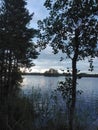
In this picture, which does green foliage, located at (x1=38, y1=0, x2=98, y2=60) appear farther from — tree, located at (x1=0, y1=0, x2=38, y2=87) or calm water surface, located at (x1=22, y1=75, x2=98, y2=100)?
tree, located at (x1=0, y1=0, x2=38, y2=87)

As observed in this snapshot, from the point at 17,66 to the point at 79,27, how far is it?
24.3 meters

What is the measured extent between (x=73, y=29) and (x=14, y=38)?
20980 millimetres

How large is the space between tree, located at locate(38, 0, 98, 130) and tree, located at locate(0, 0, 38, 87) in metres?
20.0

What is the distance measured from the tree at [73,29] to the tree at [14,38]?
20.0 m

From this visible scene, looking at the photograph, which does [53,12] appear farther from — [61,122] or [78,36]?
[61,122]

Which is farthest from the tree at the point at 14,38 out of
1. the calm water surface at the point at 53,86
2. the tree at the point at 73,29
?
the tree at the point at 73,29

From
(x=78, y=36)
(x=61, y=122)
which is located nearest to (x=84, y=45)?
(x=78, y=36)

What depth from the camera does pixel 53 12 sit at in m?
9.62

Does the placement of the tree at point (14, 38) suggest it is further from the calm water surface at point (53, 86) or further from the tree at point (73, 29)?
the tree at point (73, 29)

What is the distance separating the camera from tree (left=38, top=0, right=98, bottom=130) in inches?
361

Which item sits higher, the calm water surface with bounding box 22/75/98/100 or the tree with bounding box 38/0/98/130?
the tree with bounding box 38/0/98/130

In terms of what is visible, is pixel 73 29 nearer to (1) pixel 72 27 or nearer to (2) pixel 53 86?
(1) pixel 72 27

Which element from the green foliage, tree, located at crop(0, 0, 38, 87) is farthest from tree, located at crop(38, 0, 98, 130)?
tree, located at crop(0, 0, 38, 87)

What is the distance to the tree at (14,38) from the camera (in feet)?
100
